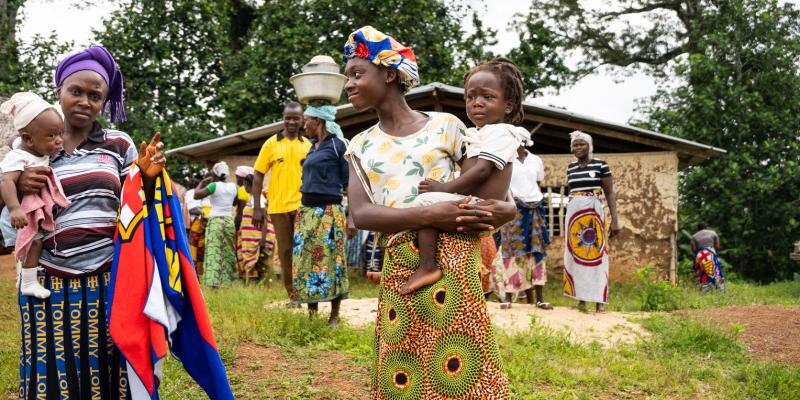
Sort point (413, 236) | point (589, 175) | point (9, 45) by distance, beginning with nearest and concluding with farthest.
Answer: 1. point (413, 236)
2. point (589, 175)
3. point (9, 45)

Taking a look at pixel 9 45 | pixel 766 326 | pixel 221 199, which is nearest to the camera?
pixel 766 326

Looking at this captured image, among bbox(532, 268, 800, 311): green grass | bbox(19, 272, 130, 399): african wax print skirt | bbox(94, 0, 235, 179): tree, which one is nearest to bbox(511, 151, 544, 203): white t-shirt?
bbox(532, 268, 800, 311): green grass

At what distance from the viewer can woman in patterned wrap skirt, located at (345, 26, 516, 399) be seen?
7.88 feet

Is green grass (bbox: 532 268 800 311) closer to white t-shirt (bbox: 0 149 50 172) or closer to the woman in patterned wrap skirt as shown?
the woman in patterned wrap skirt

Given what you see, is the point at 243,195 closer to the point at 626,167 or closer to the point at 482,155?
the point at 626,167

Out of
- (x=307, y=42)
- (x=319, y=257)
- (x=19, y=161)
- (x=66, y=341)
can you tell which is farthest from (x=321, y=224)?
(x=307, y=42)

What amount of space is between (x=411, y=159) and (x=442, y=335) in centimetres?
64

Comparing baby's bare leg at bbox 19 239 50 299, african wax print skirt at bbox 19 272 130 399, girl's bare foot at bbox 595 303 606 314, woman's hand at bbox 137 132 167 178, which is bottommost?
girl's bare foot at bbox 595 303 606 314

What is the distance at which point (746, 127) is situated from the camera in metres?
15.2

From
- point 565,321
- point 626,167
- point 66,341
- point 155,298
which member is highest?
point 626,167

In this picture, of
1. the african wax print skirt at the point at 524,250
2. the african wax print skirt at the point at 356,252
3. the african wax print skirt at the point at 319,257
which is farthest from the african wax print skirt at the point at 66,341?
the african wax print skirt at the point at 356,252

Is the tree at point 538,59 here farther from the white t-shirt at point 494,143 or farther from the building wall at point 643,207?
the white t-shirt at point 494,143

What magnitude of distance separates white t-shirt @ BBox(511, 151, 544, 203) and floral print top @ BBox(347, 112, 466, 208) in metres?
4.63

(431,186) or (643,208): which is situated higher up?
(643,208)
